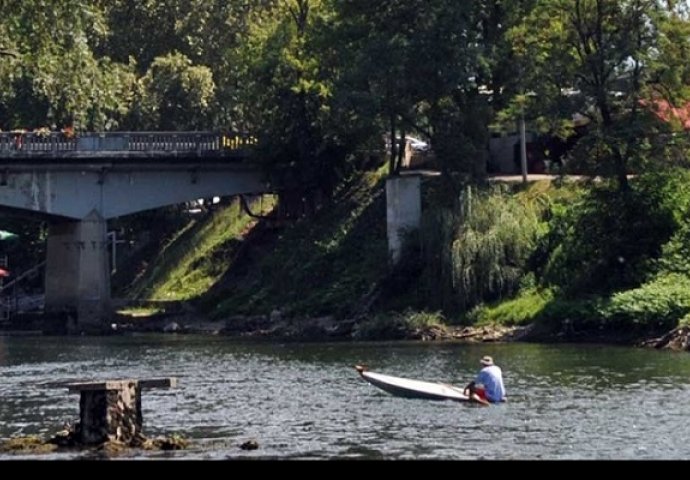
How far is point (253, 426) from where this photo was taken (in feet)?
116

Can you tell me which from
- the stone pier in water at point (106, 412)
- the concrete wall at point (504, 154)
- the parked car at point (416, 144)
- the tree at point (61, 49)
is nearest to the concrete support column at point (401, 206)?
the concrete wall at point (504, 154)

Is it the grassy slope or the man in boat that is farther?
the grassy slope

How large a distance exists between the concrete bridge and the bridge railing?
0.15ft

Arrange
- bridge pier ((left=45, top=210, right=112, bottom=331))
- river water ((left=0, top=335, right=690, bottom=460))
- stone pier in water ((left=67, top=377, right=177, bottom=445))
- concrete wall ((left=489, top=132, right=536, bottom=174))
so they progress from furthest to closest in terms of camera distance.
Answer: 1. concrete wall ((left=489, top=132, right=536, bottom=174))
2. bridge pier ((left=45, top=210, right=112, bottom=331))
3. river water ((left=0, top=335, right=690, bottom=460))
4. stone pier in water ((left=67, top=377, right=177, bottom=445))

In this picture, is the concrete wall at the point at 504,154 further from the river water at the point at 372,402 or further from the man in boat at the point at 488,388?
the man in boat at the point at 488,388

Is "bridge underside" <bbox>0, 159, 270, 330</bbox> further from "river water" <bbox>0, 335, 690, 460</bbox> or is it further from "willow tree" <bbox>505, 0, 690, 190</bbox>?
"willow tree" <bbox>505, 0, 690, 190</bbox>

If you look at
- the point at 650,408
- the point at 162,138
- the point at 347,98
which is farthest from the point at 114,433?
the point at 162,138

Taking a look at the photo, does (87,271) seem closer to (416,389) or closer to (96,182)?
(96,182)

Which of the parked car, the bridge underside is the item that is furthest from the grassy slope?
the bridge underside

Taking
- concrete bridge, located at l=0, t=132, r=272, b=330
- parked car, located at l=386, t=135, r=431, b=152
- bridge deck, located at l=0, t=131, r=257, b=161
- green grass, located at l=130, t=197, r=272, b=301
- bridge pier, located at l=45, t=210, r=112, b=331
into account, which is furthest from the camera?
green grass, located at l=130, t=197, r=272, b=301

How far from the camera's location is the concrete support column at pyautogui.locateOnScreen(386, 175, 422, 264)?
241ft

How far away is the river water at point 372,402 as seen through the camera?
30.8 m
